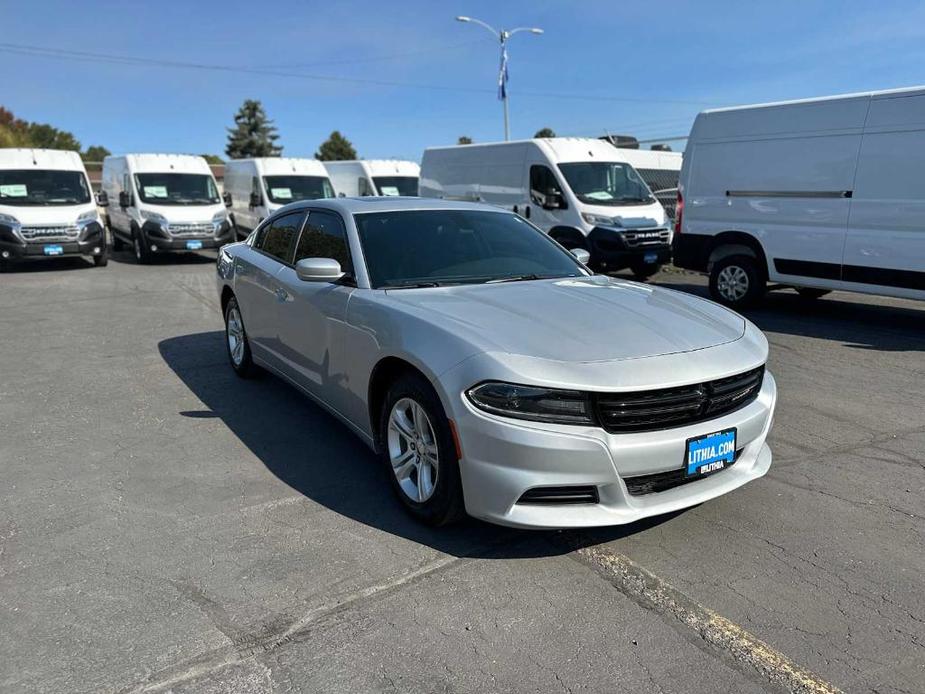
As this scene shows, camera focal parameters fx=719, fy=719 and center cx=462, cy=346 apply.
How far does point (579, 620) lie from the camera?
282 centimetres

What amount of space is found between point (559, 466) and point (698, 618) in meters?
0.79

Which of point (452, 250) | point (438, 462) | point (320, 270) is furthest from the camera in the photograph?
point (452, 250)

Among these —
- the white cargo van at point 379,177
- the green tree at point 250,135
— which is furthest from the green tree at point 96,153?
the white cargo van at point 379,177

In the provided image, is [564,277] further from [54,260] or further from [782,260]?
[54,260]

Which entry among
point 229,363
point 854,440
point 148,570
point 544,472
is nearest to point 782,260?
point 854,440

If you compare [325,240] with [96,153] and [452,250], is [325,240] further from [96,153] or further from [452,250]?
[96,153]

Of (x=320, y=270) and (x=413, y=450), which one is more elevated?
(x=320, y=270)

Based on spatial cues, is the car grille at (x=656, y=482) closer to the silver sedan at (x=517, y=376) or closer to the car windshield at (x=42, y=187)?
the silver sedan at (x=517, y=376)

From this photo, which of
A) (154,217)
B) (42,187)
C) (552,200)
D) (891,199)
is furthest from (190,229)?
(891,199)

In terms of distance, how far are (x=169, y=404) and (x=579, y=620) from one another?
13.2 ft

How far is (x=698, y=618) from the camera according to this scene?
9.27 ft

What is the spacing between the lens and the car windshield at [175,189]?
15.8 meters

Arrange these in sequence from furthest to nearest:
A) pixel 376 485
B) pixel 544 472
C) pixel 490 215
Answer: pixel 490 215, pixel 376 485, pixel 544 472

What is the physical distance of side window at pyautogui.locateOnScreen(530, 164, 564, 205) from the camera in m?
12.5
